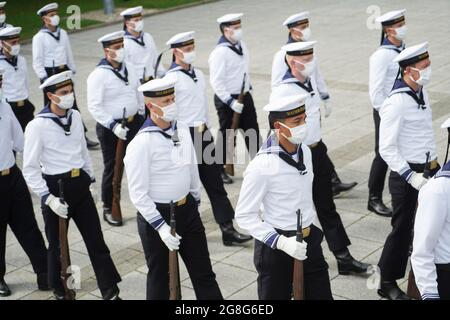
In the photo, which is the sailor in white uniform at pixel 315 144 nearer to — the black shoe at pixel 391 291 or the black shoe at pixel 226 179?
the black shoe at pixel 391 291

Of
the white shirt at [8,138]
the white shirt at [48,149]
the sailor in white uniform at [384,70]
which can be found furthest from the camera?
the sailor in white uniform at [384,70]

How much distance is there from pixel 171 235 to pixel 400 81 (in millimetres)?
2558

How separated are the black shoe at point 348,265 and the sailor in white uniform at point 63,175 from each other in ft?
7.20

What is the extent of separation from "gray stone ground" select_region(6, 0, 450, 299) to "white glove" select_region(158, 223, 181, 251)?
135 cm

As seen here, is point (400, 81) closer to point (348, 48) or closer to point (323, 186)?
point (323, 186)

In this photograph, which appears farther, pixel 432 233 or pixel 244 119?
pixel 244 119

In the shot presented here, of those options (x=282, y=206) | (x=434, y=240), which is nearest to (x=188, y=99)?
(x=282, y=206)

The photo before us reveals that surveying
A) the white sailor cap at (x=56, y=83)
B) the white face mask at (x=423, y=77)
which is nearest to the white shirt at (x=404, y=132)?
the white face mask at (x=423, y=77)

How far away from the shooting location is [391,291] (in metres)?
6.76

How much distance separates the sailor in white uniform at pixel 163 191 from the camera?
6.03 metres

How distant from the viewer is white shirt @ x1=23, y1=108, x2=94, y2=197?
22.2 feet

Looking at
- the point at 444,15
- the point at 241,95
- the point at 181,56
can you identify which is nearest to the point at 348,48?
the point at 444,15

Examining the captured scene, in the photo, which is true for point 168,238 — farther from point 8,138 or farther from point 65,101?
point 8,138

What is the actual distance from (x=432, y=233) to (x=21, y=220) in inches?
177
